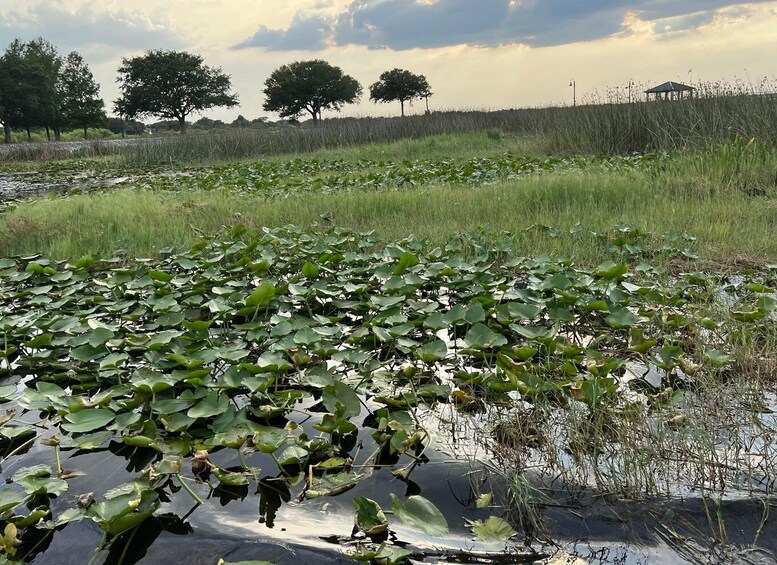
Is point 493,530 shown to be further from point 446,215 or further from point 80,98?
point 80,98

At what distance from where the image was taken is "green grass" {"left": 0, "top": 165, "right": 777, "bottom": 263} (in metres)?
4.65

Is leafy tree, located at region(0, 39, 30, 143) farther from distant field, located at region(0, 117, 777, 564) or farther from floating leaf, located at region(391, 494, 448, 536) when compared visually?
floating leaf, located at region(391, 494, 448, 536)

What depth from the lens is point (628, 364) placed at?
2.62 metres

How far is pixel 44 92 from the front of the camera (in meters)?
34.8

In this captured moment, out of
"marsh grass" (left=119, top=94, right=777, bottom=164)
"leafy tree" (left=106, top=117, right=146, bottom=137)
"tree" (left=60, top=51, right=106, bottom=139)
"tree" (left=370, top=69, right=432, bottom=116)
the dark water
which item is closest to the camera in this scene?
the dark water

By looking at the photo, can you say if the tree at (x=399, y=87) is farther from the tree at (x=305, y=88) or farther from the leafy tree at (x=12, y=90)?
the leafy tree at (x=12, y=90)

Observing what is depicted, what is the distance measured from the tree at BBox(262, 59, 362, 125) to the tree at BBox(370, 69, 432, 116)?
470cm

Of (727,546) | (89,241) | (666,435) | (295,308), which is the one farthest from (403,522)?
(89,241)

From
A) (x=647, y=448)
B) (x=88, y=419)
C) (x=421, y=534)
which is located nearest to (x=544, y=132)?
(x=647, y=448)

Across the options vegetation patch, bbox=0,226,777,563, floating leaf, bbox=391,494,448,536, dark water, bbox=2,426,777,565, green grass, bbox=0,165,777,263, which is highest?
green grass, bbox=0,165,777,263

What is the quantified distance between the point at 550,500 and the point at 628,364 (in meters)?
1.10

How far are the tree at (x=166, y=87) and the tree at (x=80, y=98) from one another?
1552 mm

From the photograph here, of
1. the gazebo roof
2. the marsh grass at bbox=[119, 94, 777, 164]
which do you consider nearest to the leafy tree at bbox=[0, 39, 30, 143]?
the marsh grass at bbox=[119, 94, 777, 164]

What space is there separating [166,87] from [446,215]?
4052 cm
